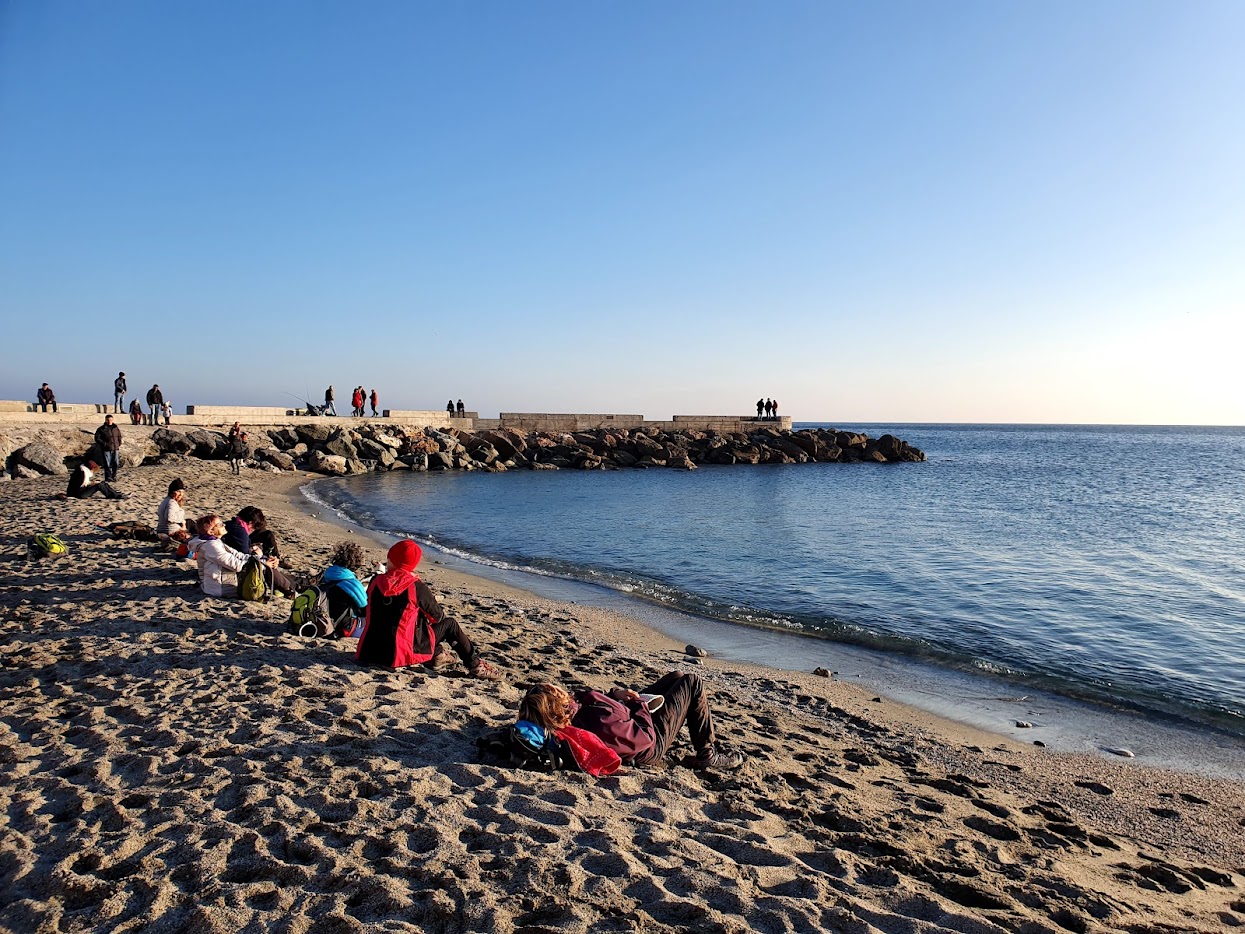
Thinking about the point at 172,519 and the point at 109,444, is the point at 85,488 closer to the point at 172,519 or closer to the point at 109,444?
the point at 109,444

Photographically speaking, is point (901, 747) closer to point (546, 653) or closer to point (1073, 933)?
point (1073, 933)

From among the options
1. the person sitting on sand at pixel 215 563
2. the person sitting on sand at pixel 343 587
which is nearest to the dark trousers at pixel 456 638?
the person sitting on sand at pixel 343 587

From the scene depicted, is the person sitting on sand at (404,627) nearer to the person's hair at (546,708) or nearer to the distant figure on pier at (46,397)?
the person's hair at (546,708)

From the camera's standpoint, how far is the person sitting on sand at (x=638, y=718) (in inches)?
191

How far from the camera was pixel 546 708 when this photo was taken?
15.8 feet

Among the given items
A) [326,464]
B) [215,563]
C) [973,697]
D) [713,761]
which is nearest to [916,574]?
[973,697]

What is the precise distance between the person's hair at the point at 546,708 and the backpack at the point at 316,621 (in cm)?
344

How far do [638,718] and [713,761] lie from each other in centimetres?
71

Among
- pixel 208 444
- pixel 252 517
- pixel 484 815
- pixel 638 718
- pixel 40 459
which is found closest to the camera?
pixel 484 815

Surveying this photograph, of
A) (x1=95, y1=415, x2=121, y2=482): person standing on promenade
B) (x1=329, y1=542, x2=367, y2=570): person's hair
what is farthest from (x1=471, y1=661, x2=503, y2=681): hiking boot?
(x1=95, y1=415, x2=121, y2=482): person standing on promenade

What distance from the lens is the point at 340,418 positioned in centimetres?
4194

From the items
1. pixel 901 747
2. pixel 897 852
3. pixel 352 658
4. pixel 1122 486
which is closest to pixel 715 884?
pixel 897 852

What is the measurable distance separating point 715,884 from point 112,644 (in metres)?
6.13

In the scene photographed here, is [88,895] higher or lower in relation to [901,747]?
higher
